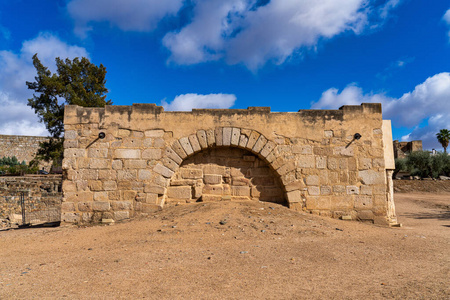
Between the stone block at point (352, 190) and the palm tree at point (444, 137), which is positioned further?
the palm tree at point (444, 137)

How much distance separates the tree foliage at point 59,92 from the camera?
1817 centimetres

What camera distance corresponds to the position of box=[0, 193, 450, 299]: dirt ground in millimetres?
3051

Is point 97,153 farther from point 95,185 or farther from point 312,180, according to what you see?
point 312,180

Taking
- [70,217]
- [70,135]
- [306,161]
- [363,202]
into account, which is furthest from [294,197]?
[70,135]

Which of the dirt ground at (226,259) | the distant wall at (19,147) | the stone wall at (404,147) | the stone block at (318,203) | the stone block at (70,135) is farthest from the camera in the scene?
the stone wall at (404,147)

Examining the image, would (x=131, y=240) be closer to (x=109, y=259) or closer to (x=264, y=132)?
(x=109, y=259)

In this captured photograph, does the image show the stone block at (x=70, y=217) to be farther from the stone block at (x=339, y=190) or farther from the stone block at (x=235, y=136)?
the stone block at (x=339, y=190)

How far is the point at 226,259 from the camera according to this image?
4035mm

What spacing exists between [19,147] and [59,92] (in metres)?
13.0

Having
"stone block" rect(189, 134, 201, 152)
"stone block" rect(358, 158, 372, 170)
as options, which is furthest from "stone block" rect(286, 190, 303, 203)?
"stone block" rect(189, 134, 201, 152)

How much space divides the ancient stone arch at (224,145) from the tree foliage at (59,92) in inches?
540

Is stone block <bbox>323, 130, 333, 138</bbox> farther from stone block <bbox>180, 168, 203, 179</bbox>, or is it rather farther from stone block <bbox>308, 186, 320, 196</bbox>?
stone block <bbox>180, 168, 203, 179</bbox>

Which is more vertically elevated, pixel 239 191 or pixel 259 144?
pixel 259 144

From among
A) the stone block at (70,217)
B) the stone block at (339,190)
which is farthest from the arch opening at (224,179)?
the stone block at (70,217)
